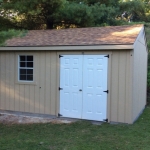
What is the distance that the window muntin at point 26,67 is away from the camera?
8.63 m

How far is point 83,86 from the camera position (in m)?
7.93

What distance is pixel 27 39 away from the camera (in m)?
9.20

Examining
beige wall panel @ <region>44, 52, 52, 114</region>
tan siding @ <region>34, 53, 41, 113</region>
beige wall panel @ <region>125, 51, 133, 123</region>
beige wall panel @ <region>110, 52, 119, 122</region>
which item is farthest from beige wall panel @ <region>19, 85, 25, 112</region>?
beige wall panel @ <region>125, 51, 133, 123</region>

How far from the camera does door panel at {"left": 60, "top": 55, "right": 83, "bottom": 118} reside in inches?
314

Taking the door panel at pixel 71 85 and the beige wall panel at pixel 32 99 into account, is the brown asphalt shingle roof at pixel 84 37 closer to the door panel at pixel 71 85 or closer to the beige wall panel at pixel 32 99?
the door panel at pixel 71 85

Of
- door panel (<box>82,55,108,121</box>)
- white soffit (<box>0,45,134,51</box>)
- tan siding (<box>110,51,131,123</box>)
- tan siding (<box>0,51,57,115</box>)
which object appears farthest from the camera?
tan siding (<box>0,51,57,115</box>)

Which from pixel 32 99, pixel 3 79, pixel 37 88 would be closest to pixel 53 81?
pixel 37 88

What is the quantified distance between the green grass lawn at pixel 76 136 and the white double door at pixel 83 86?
0.48 m

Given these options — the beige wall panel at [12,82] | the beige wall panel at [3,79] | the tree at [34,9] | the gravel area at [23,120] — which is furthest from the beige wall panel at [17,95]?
the tree at [34,9]

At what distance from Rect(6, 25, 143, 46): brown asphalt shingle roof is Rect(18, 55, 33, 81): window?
1.61 ft

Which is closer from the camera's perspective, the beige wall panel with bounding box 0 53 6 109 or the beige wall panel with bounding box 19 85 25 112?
the beige wall panel with bounding box 19 85 25 112

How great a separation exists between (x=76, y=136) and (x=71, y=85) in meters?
2.16

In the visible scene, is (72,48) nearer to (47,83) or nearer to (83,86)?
(83,86)

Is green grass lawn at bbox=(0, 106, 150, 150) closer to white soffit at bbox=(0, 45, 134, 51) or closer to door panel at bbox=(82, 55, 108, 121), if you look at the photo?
door panel at bbox=(82, 55, 108, 121)
